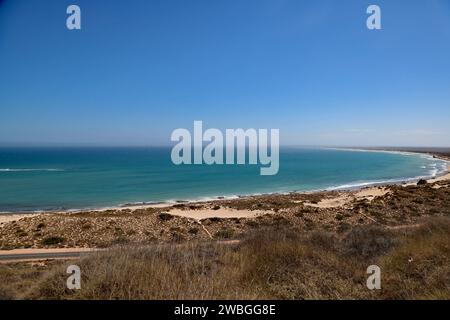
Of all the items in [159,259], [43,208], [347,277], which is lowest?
[43,208]

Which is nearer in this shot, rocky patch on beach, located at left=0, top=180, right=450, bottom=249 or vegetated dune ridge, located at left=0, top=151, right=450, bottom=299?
vegetated dune ridge, located at left=0, top=151, right=450, bottom=299

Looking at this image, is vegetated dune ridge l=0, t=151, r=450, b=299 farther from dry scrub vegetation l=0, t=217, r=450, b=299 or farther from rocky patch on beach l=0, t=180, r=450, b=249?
rocky patch on beach l=0, t=180, r=450, b=249

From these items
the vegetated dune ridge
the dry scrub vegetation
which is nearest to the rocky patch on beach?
the vegetated dune ridge

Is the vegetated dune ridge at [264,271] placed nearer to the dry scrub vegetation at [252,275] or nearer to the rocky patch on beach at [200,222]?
the dry scrub vegetation at [252,275]

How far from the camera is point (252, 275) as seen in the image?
5496 millimetres

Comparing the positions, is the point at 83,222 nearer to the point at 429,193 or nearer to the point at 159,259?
the point at 159,259

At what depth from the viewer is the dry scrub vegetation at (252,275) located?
4527 mm

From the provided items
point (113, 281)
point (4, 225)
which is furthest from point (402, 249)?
point (4, 225)

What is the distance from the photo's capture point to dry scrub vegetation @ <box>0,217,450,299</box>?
453 cm

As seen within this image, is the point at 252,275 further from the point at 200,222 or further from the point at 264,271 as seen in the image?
the point at 200,222

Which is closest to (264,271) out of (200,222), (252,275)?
(252,275)

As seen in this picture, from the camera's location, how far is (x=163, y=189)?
53.7 m

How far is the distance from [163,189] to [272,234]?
155ft

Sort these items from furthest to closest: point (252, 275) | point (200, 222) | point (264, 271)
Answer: point (200, 222)
point (264, 271)
point (252, 275)
